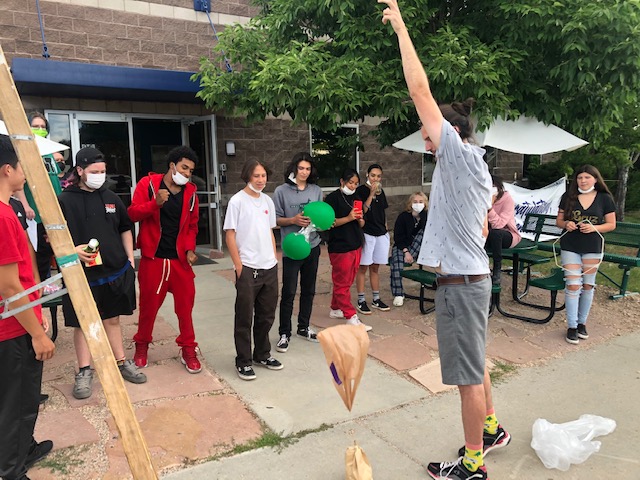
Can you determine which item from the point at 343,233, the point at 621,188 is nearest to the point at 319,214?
the point at 343,233

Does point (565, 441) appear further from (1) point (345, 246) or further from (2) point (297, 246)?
(1) point (345, 246)

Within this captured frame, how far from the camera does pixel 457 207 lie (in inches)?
109

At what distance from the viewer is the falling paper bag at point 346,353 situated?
2.55 m

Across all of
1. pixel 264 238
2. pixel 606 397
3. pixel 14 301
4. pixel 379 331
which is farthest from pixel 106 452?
pixel 606 397

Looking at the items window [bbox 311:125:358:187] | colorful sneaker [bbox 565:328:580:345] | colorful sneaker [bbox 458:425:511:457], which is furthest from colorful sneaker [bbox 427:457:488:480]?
window [bbox 311:125:358:187]

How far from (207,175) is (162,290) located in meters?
5.95

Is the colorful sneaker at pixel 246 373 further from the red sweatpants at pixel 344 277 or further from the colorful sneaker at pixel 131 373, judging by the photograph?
the red sweatpants at pixel 344 277

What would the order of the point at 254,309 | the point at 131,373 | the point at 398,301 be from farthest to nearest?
the point at 398,301 → the point at 254,309 → the point at 131,373

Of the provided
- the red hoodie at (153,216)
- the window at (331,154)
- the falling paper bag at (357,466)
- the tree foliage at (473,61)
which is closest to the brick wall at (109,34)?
the window at (331,154)

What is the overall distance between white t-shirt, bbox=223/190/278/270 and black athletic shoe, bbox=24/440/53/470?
182cm

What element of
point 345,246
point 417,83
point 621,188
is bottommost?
point 621,188

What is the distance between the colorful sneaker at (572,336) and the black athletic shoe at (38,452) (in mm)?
4716

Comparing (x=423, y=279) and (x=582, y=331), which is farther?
(x=423, y=279)

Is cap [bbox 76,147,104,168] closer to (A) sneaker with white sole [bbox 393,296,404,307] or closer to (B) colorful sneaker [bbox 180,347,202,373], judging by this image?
(B) colorful sneaker [bbox 180,347,202,373]
